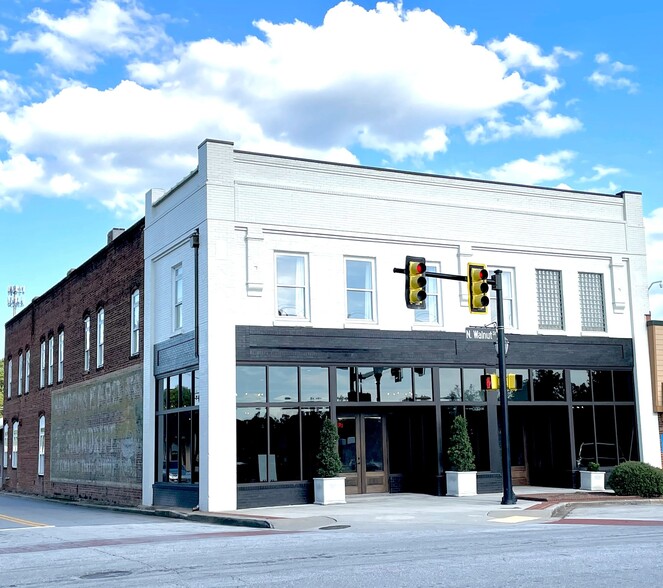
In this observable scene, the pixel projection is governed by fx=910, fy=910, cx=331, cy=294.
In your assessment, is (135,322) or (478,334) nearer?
(478,334)

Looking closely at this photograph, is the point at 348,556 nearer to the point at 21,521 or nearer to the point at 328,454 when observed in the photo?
the point at 328,454

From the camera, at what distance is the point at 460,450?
80.0ft

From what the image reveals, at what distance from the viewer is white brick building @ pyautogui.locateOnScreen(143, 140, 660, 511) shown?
2292 centimetres

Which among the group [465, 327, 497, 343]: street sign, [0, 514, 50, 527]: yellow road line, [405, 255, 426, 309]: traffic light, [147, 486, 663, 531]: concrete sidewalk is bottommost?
[0, 514, 50, 527]: yellow road line

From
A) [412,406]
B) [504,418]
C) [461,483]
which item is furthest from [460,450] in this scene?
[504,418]

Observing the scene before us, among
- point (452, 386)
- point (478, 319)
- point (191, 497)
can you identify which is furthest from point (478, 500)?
point (191, 497)

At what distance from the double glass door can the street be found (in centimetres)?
660

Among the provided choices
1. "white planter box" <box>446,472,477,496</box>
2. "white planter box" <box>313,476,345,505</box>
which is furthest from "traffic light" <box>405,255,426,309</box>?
"white planter box" <box>446,472,477,496</box>

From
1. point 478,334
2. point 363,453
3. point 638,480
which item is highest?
point 478,334

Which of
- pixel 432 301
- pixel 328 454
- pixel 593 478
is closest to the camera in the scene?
pixel 328 454

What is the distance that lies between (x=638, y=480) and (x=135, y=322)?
15303 millimetres

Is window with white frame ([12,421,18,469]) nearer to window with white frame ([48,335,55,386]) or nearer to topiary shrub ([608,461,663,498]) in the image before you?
window with white frame ([48,335,55,386])

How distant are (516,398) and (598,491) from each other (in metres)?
3.38

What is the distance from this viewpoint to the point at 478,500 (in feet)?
75.0
